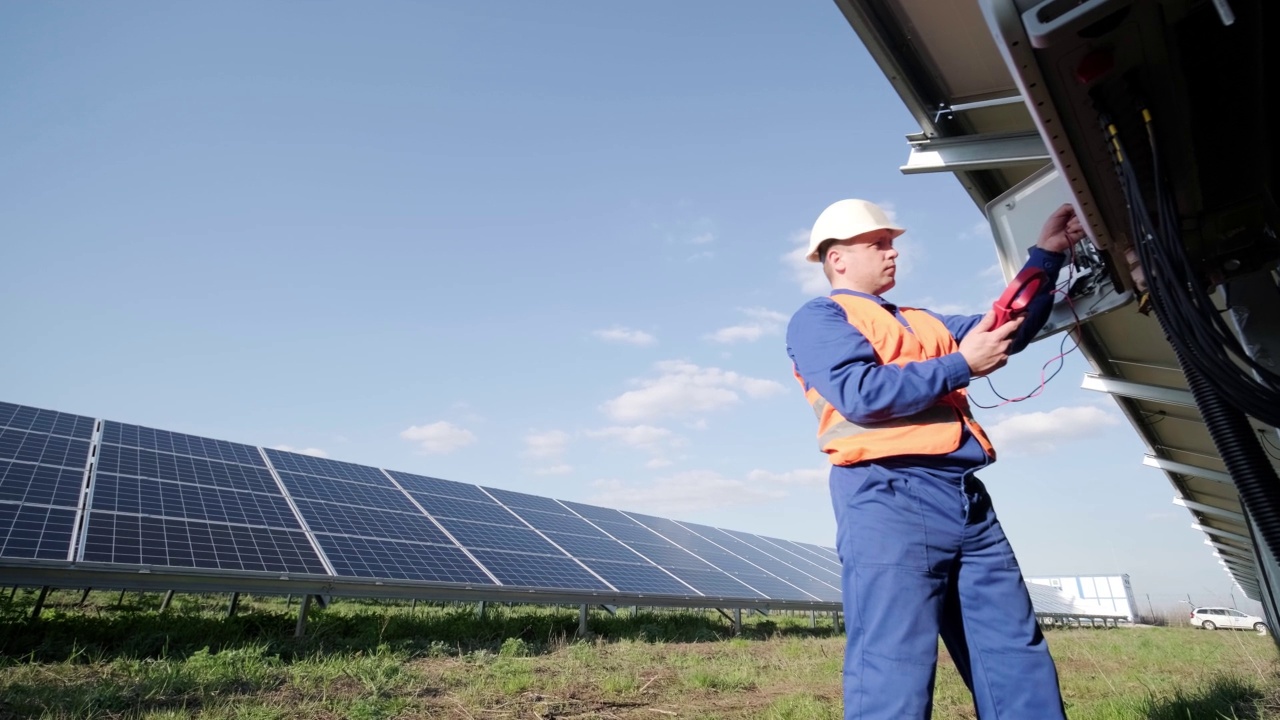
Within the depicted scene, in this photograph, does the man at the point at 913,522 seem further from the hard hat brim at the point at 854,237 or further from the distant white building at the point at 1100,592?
the distant white building at the point at 1100,592

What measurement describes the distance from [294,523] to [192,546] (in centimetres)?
141

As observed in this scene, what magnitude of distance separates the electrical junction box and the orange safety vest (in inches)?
23.2

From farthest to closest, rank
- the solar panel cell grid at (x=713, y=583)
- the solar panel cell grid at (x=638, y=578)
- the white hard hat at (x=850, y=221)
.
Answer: the solar panel cell grid at (x=713, y=583) < the solar panel cell grid at (x=638, y=578) < the white hard hat at (x=850, y=221)

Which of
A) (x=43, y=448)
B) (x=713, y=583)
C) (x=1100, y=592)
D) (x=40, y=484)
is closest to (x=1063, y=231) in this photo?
(x=40, y=484)

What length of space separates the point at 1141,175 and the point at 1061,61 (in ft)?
1.41

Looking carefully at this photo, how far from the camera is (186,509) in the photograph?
6.28 metres

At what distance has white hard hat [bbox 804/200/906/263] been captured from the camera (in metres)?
2.19

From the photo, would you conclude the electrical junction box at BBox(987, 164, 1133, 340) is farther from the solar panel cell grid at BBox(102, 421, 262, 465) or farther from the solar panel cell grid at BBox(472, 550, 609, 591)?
the solar panel cell grid at BBox(102, 421, 262, 465)

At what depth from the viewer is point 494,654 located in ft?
19.3

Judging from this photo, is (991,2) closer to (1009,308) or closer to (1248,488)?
(1009,308)

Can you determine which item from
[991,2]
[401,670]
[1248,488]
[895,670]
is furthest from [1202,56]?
[401,670]

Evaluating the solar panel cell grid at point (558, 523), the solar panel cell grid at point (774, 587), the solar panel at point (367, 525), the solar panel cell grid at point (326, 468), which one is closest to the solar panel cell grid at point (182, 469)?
the solar panel at point (367, 525)

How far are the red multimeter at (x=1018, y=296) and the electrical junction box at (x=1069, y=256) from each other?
9.0 inches

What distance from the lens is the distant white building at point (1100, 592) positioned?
33.2 meters
